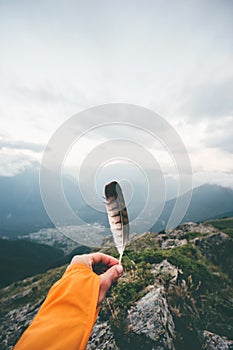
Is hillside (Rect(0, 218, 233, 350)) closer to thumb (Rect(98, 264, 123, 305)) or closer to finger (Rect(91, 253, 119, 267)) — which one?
finger (Rect(91, 253, 119, 267))

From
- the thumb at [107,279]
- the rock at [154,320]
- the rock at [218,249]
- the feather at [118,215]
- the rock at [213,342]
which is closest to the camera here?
the thumb at [107,279]

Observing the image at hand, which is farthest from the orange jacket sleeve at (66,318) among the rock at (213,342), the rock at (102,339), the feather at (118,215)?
the rock at (213,342)

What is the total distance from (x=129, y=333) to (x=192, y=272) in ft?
18.6

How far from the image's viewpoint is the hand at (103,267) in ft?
10.3

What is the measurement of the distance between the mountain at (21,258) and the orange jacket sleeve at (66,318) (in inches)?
3201

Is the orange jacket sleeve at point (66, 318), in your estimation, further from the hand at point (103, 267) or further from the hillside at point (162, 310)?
the hillside at point (162, 310)

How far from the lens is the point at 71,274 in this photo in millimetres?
2758

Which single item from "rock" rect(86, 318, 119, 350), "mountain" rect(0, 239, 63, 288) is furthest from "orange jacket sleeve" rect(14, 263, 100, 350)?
"mountain" rect(0, 239, 63, 288)

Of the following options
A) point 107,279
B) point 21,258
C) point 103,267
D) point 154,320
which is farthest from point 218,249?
point 21,258

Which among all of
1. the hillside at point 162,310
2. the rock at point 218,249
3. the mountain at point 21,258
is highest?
the rock at point 218,249

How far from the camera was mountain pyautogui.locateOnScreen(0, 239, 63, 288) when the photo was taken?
249ft

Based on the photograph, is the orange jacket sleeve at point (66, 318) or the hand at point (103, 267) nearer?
the orange jacket sleeve at point (66, 318)

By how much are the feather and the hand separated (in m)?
0.39

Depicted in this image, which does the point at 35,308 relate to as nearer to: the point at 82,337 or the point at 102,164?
the point at 102,164
